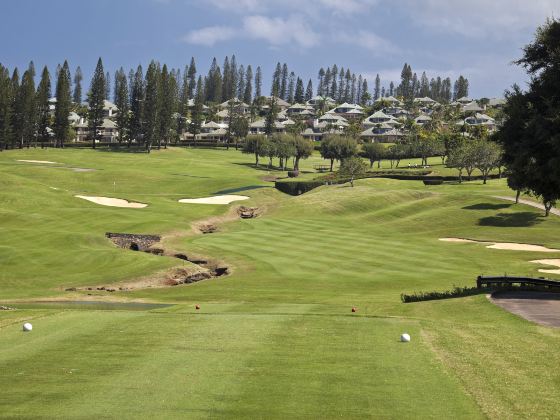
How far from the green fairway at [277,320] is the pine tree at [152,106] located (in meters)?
84.4

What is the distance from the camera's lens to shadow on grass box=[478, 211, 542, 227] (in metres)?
68.1

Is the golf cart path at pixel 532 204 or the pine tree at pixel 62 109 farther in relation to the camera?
the pine tree at pixel 62 109

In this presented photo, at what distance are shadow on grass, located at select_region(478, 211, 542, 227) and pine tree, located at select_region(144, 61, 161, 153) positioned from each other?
355 feet

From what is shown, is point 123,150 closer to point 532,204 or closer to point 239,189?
point 239,189

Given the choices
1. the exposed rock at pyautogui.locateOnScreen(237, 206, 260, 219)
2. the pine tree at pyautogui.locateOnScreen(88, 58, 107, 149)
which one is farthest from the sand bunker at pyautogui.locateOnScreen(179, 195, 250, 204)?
the pine tree at pyautogui.locateOnScreen(88, 58, 107, 149)

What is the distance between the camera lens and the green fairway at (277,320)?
14320 mm

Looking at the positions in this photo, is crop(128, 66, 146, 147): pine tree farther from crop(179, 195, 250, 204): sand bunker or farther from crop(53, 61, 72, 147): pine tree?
crop(179, 195, 250, 204): sand bunker

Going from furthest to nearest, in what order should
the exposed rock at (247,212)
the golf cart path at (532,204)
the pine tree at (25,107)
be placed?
the pine tree at (25,107) < the exposed rock at (247,212) < the golf cart path at (532,204)

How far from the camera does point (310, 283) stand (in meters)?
41.8

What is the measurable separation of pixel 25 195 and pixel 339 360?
62.7 m

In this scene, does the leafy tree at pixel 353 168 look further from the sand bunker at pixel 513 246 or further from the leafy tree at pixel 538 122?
the leafy tree at pixel 538 122

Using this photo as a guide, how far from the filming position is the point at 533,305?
2845 centimetres

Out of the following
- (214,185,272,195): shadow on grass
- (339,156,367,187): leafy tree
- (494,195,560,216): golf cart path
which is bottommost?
(214,185,272,195): shadow on grass

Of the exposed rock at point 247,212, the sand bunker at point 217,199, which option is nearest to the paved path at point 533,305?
the exposed rock at point 247,212
